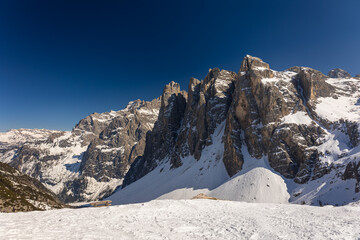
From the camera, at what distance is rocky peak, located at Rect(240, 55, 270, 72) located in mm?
96081

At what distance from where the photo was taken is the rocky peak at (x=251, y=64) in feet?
315

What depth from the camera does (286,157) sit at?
7100 centimetres

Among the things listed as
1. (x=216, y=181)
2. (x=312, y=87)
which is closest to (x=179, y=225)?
(x=216, y=181)

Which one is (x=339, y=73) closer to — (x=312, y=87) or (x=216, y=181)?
(x=312, y=87)

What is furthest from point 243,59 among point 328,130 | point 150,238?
point 150,238

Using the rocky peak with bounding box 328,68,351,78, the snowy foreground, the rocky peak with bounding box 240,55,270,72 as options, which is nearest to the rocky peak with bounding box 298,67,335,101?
the rocky peak with bounding box 240,55,270,72

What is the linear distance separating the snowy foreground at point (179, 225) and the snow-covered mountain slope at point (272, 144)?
45.3m

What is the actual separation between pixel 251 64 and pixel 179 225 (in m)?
98.4

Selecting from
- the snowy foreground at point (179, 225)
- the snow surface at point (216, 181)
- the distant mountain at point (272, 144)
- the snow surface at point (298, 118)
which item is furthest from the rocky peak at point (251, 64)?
the snowy foreground at point (179, 225)

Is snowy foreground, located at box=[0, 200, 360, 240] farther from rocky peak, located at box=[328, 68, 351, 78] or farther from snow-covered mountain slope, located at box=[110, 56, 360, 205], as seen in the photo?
rocky peak, located at box=[328, 68, 351, 78]

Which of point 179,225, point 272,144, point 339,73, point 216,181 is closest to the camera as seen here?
point 179,225

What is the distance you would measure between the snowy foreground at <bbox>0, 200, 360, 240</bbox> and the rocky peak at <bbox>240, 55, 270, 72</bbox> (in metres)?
89.3

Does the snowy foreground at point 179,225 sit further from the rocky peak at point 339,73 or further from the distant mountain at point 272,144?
the rocky peak at point 339,73

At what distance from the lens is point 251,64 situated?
9738 centimetres
